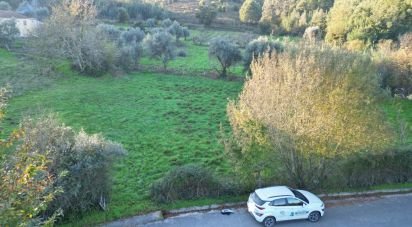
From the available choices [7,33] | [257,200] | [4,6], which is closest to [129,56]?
[7,33]

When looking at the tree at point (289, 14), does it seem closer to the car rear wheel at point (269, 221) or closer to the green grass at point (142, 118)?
the green grass at point (142, 118)

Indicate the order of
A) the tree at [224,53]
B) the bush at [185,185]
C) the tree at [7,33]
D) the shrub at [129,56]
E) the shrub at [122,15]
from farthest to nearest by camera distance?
the shrub at [122,15], the tree at [7,33], the shrub at [129,56], the tree at [224,53], the bush at [185,185]

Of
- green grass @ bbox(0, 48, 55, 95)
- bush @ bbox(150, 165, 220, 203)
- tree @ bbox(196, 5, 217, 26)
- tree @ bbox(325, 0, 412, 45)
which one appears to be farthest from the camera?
tree @ bbox(196, 5, 217, 26)

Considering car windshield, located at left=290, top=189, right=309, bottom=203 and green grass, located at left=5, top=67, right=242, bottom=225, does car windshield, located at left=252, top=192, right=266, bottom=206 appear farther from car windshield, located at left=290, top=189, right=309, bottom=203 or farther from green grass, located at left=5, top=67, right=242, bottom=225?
green grass, located at left=5, top=67, right=242, bottom=225

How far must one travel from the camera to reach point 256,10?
8850cm

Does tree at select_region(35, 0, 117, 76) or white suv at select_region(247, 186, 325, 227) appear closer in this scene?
white suv at select_region(247, 186, 325, 227)

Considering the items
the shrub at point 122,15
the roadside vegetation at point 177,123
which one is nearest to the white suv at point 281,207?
the roadside vegetation at point 177,123

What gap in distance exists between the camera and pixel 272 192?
18.4 meters

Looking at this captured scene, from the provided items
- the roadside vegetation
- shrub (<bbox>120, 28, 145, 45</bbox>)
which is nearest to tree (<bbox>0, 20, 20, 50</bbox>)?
the roadside vegetation

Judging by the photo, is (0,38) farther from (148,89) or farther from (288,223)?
(288,223)

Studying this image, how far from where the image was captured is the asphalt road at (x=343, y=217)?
18.1 meters

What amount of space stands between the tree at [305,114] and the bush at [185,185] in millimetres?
1717

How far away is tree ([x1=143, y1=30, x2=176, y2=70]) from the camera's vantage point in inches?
2019

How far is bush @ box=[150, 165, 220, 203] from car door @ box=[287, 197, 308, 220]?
12.4 feet
